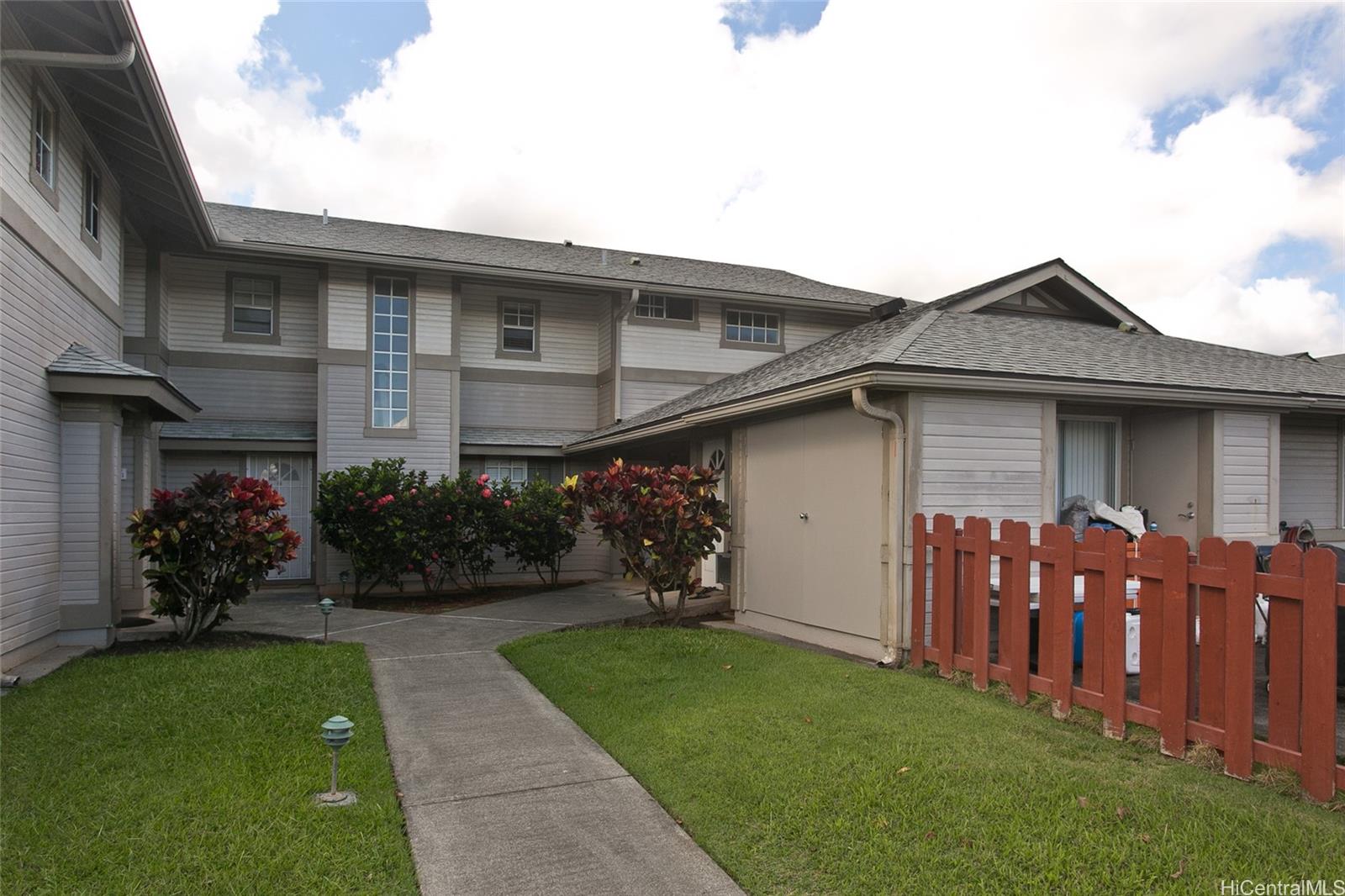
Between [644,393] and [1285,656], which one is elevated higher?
[644,393]

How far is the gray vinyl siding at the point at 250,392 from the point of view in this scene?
14.9 metres

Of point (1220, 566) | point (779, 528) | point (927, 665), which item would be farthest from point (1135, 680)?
point (779, 528)

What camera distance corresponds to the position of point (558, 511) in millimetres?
14594

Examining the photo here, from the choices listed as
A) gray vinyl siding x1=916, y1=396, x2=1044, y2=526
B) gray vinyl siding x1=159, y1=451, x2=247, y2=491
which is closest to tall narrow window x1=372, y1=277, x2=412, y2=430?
gray vinyl siding x1=159, y1=451, x2=247, y2=491

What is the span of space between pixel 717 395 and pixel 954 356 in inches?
174

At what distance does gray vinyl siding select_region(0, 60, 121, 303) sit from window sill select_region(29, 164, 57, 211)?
4cm

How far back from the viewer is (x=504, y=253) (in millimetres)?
17234

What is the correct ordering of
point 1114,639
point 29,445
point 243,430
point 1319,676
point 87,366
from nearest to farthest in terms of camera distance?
point 1319,676, point 1114,639, point 29,445, point 87,366, point 243,430

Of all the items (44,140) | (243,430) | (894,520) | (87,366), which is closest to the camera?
(894,520)

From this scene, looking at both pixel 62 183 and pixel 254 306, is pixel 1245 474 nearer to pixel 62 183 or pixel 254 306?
pixel 62 183

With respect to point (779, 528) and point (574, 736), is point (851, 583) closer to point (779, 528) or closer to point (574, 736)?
point (779, 528)

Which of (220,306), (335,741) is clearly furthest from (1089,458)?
(220,306)

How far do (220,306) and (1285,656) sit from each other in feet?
53.8

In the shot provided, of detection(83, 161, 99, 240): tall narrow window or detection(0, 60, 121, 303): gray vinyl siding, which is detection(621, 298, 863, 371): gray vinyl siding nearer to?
detection(0, 60, 121, 303): gray vinyl siding
